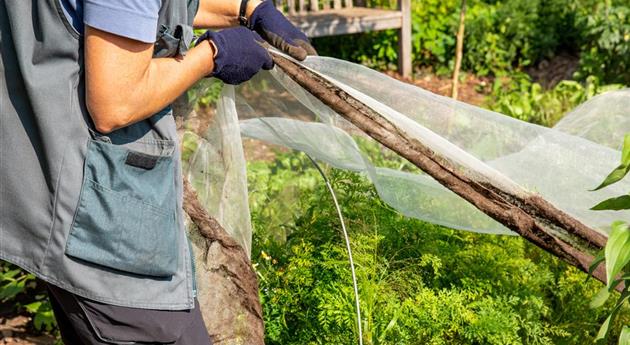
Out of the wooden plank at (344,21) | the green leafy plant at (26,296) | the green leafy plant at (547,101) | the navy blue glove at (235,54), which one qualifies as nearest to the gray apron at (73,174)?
the navy blue glove at (235,54)

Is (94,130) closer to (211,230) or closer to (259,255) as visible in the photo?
(211,230)

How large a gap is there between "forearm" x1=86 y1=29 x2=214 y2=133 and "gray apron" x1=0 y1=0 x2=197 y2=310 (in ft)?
0.24

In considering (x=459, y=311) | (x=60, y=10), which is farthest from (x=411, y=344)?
(x=60, y=10)

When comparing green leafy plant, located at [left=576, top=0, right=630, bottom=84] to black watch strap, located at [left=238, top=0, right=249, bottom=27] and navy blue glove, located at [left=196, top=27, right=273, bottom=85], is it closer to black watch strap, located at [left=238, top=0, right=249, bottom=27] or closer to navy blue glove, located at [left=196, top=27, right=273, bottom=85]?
black watch strap, located at [left=238, top=0, right=249, bottom=27]

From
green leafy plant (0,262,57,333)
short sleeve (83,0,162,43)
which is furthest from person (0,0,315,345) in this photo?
green leafy plant (0,262,57,333)

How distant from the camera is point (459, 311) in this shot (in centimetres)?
286

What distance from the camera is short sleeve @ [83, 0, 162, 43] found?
1.79 m

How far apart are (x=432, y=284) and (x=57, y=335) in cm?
170

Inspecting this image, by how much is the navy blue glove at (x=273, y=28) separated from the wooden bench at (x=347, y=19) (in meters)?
4.15

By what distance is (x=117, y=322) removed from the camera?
2117mm

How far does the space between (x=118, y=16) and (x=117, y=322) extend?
2.47ft

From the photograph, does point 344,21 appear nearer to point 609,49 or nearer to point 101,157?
point 609,49

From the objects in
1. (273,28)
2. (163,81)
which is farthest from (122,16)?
(273,28)

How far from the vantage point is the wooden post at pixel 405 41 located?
7.30 m
